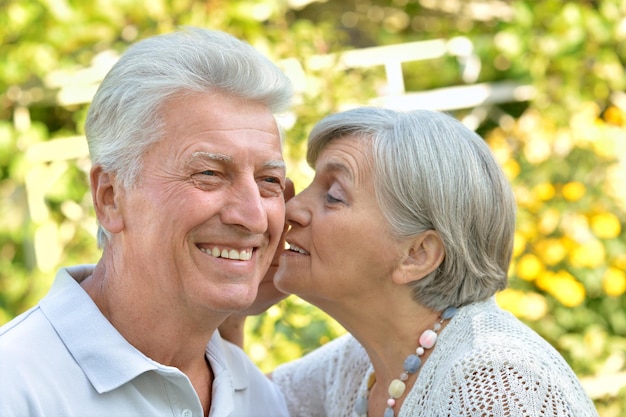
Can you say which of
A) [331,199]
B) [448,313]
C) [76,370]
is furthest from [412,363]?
[76,370]

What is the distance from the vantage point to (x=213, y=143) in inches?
83.4

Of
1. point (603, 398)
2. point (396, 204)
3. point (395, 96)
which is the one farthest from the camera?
point (395, 96)

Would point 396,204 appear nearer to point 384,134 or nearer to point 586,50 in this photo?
point 384,134

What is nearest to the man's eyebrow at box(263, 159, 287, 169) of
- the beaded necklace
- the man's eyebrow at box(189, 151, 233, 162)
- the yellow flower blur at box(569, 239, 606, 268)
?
the man's eyebrow at box(189, 151, 233, 162)

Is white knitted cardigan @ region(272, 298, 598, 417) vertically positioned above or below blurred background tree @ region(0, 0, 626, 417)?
above

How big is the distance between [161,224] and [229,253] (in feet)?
0.62

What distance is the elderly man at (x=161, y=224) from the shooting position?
2.08 m

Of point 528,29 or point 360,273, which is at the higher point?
point 360,273

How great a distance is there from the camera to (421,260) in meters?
2.61

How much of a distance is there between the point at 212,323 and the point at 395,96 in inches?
128

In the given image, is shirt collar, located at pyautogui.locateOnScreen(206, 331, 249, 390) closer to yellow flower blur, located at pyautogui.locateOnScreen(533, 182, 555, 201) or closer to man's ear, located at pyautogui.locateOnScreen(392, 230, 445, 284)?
man's ear, located at pyautogui.locateOnScreen(392, 230, 445, 284)

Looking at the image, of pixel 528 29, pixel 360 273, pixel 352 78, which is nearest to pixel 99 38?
pixel 352 78

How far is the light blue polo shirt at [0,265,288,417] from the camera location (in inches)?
76.8

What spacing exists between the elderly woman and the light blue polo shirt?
23.8 inches
